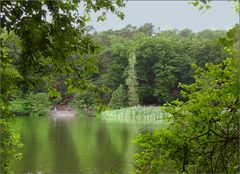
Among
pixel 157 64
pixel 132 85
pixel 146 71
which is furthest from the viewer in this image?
pixel 146 71

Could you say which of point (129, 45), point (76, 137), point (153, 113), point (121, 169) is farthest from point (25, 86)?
point (129, 45)

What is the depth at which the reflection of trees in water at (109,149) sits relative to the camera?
8.19 meters

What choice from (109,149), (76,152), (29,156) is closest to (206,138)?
(29,156)

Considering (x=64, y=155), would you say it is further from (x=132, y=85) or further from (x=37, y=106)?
(x=37, y=106)

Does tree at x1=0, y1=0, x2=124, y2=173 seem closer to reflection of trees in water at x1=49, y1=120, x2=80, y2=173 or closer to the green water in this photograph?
the green water

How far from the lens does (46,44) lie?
1817mm

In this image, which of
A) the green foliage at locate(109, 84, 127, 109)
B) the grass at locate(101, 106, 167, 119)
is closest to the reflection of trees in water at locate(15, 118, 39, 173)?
the grass at locate(101, 106, 167, 119)

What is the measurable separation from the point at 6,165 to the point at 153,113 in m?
17.5

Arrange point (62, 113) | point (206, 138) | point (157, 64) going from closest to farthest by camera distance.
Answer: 1. point (206, 138)
2. point (62, 113)
3. point (157, 64)

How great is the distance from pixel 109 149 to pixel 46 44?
355 inches

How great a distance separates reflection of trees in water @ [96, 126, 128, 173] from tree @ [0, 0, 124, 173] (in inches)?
192

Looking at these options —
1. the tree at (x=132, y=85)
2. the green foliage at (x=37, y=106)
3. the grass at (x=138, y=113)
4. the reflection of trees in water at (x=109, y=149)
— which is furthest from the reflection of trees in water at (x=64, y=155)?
the green foliage at (x=37, y=106)

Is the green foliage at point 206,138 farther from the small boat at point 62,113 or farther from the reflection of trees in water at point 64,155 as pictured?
the small boat at point 62,113

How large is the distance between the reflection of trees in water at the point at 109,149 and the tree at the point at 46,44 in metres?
4.87
